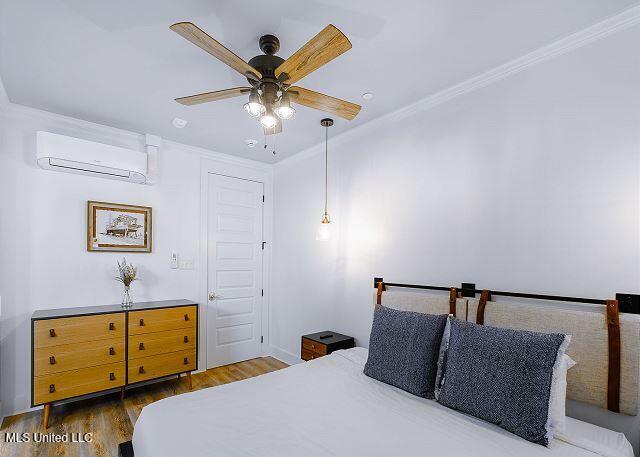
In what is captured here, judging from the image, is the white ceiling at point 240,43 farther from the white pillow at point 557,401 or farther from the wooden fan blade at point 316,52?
the white pillow at point 557,401

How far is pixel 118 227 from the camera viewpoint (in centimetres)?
344

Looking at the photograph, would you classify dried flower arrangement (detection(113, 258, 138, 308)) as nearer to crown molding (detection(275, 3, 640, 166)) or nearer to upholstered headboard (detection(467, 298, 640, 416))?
crown molding (detection(275, 3, 640, 166))

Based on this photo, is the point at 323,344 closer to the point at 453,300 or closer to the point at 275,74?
the point at 453,300

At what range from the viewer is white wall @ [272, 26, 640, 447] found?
6.04ft

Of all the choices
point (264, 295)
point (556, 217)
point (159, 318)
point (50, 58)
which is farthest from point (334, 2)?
point (264, 295)

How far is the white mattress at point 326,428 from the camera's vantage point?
4.65ft

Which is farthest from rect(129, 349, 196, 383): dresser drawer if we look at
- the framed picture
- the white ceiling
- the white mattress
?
the white ceiling

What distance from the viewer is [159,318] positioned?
3.29 m

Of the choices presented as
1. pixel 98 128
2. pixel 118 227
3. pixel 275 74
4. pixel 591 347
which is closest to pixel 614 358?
pixel 591 347

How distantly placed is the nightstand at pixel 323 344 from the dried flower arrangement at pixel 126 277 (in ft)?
5.87

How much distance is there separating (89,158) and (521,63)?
3.56 m

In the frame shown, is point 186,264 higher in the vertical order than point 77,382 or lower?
higher

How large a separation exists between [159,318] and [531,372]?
3071 mm

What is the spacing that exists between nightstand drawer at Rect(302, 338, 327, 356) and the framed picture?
6.35 ft
